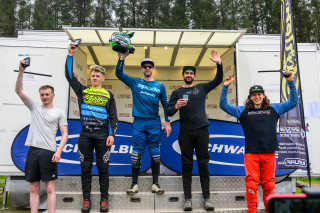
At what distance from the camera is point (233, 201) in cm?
380

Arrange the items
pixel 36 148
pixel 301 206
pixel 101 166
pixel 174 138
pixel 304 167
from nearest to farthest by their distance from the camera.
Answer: pixel 301 206 → pixel 36 148 → pixel 101 166 → pixel 304 167 → pixel 174 138

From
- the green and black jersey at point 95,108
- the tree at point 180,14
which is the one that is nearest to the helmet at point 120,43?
the green and black jersey at point 95,108

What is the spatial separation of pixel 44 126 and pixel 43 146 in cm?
26

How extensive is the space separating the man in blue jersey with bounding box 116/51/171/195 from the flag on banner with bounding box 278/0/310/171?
6.46ft

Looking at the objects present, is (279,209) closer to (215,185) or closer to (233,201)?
(233,201)

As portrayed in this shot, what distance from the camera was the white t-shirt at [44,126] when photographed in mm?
3194

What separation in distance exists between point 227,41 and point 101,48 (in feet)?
11.0

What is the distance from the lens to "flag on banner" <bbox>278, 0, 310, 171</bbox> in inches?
161

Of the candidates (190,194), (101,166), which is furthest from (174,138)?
(101,166)

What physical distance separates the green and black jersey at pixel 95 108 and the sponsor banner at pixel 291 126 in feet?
9.02

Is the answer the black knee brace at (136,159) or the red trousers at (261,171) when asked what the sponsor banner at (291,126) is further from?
the black knee brace at (136,159)

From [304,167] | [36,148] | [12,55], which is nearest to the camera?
[36,148]

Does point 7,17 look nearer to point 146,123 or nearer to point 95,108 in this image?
point 95,108

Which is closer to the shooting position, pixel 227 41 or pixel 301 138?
pixel 301 138
